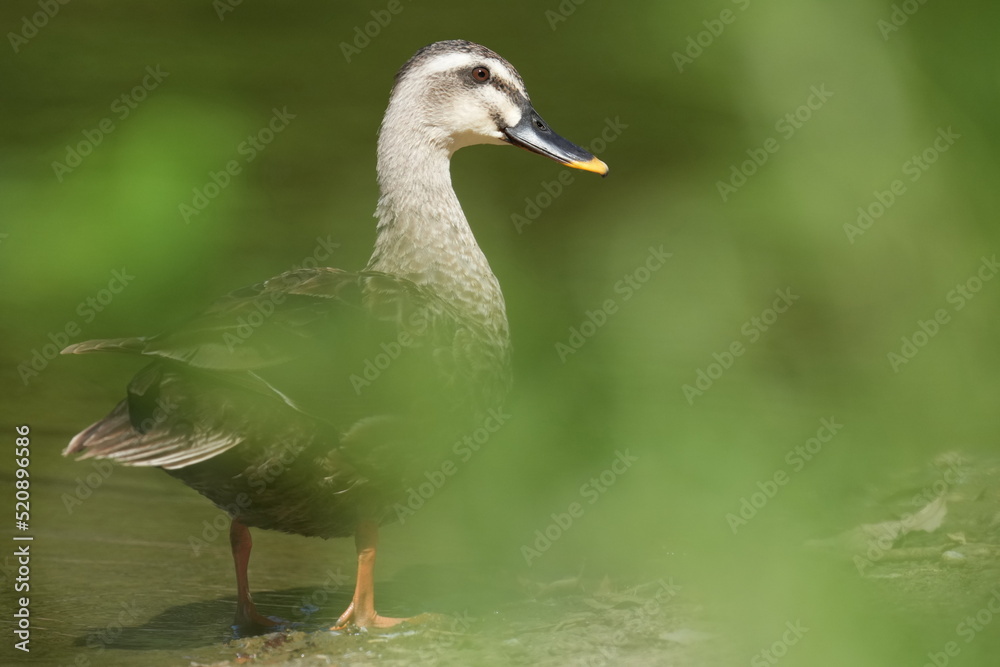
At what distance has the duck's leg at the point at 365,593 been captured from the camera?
147 inches

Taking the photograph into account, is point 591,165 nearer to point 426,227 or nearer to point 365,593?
point 426,227

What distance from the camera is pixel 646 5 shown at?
129cm

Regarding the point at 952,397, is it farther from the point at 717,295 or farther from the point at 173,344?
the point at 173,344

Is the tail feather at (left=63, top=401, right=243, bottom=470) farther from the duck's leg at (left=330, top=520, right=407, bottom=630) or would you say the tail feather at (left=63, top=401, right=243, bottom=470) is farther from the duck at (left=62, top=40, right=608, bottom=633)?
the duck's leg at (left=330, top=520, right=407, bottom=630)

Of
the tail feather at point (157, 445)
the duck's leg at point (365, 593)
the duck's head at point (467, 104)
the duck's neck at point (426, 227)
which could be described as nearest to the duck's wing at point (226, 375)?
the tail feather at point (157, 445)

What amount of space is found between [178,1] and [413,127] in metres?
7.88

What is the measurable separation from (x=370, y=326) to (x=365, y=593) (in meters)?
2.34

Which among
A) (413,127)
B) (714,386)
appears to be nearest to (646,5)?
(714,386)

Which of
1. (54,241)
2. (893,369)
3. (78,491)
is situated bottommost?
(78,491)

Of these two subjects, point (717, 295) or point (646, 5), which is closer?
point (717, 295)

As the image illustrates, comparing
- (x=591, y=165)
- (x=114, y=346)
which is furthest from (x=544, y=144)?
(x=114, y=346)

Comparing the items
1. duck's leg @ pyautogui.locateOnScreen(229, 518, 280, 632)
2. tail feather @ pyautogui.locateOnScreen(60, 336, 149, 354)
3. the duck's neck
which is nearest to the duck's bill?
the duck's neck

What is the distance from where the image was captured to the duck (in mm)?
2725

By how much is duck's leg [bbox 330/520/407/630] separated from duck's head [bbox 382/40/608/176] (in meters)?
1.59
